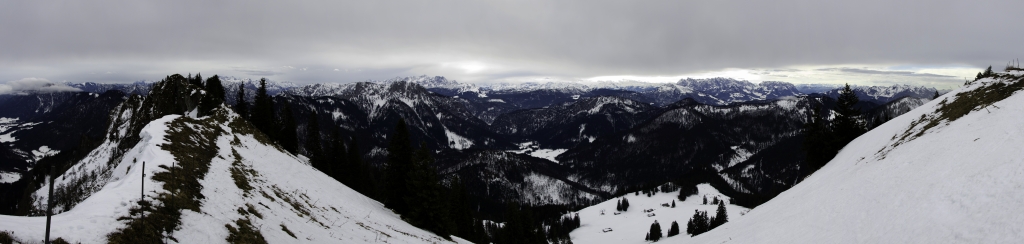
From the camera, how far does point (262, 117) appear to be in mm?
58438

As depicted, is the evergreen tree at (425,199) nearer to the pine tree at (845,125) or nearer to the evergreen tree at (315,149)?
the evergreen tree at (315,149)

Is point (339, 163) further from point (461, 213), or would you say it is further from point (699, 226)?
point (699, 226)

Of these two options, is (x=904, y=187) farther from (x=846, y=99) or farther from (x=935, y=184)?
(x=846, y=99)

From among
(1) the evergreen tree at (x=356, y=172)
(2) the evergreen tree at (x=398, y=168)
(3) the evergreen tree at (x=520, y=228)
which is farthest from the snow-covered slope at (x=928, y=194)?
(1) the evergreen tree at (x=356, y=172)

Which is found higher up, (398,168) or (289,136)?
(289,136)

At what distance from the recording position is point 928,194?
14.8 m

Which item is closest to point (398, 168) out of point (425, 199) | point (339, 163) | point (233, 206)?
point (425, 199)

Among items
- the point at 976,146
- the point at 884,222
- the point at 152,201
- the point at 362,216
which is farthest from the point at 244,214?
the point at 976,146

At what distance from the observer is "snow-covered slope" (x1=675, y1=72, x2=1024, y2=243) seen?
1220cm

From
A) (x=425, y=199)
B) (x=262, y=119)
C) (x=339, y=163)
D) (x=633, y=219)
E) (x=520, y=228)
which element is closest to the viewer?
(x=425, y=199)

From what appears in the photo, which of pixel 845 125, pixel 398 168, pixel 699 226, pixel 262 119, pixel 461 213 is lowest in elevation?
pixel 699 226

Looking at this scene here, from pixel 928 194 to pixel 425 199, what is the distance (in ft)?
109

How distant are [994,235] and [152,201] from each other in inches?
1084

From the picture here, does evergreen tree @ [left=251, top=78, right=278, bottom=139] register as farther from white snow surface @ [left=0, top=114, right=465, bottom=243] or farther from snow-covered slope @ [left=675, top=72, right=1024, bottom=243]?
snow-covered slope @ [left=675, top=72, right=1024, bottom=243]
